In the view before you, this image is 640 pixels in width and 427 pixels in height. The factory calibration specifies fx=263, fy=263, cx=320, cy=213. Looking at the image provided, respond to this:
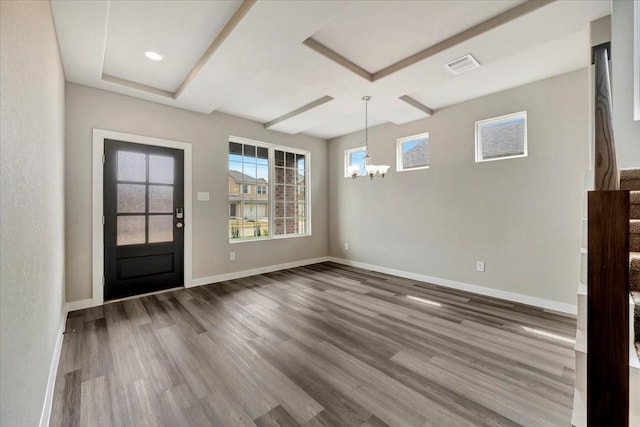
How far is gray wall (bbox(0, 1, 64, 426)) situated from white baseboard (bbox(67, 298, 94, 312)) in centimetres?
173

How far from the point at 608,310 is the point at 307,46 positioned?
264 cm

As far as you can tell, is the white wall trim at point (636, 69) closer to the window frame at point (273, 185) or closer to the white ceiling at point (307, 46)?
the white ceiling at point (307, 46)

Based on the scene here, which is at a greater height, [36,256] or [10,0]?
[10,0]

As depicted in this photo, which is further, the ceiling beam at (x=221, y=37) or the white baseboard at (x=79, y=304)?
the white baseboard at (x=79, y=304)

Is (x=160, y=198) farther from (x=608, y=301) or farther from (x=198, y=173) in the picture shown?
(x=608, y=301)

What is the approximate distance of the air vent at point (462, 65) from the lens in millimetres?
2563

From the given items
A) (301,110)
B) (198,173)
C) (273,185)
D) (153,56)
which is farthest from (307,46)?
(273,185)

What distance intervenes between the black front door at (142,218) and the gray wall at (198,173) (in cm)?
20

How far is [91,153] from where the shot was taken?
3246 mm

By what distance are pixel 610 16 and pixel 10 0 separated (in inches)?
141

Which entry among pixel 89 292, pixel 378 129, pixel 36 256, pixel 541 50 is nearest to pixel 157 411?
pixel 36 256

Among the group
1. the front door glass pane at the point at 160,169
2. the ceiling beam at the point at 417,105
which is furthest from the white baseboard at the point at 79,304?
the ceiling beam at the point at 417,105

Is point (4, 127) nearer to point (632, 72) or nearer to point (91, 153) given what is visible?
point (91, 153)

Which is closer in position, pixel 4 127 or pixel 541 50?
pixel 4 127
